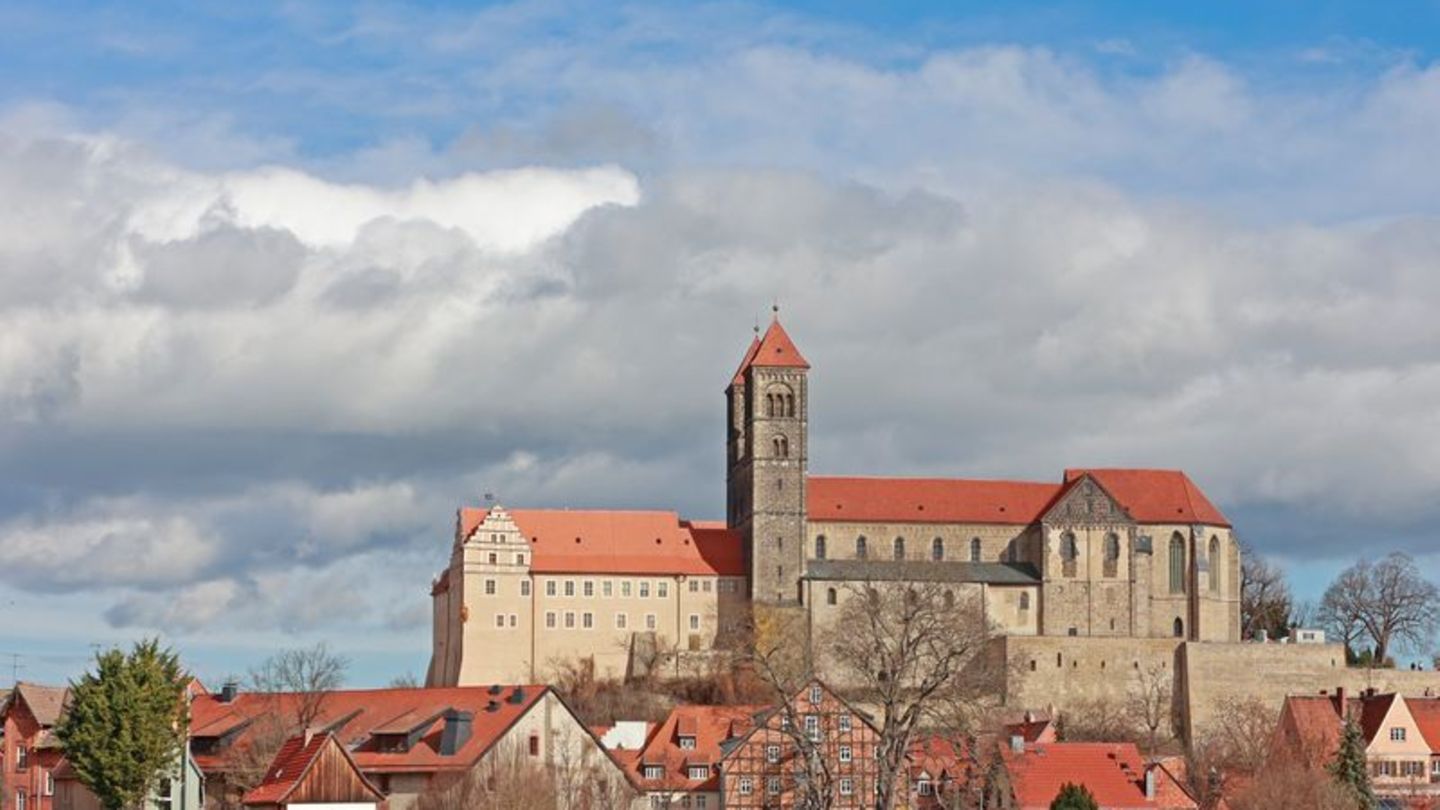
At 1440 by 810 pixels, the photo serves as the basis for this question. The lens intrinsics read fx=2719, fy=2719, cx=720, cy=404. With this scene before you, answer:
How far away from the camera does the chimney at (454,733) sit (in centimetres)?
7894

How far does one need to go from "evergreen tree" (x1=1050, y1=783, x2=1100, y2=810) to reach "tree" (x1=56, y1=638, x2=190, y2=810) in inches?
1056

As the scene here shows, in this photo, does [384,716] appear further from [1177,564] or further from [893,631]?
[1177,564]

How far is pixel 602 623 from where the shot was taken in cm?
13525

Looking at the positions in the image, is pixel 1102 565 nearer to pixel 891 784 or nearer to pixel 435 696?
pixel 435 696

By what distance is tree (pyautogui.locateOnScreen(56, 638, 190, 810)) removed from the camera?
6906cm

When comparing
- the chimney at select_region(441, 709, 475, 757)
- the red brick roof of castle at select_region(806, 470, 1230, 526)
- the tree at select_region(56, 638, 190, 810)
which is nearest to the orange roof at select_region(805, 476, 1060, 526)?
the red brick roof of castle at select_region(806, 470, 1230, 526)

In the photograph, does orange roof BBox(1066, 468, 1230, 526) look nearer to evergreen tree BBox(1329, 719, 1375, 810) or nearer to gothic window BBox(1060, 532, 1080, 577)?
gothic window BBox(1060, 532, 1080, 577)

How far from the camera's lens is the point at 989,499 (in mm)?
141375

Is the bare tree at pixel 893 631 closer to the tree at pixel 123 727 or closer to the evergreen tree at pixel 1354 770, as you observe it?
the evergreen tree at pixel 1354 770

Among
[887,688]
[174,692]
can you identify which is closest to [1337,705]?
[887,688]

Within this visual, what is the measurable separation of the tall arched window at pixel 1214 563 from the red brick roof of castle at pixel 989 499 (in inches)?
38.6

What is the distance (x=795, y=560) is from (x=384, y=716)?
169 ft

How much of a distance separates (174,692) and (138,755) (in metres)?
1.88

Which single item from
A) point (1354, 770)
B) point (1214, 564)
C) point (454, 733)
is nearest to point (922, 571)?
point (1214, 564)
